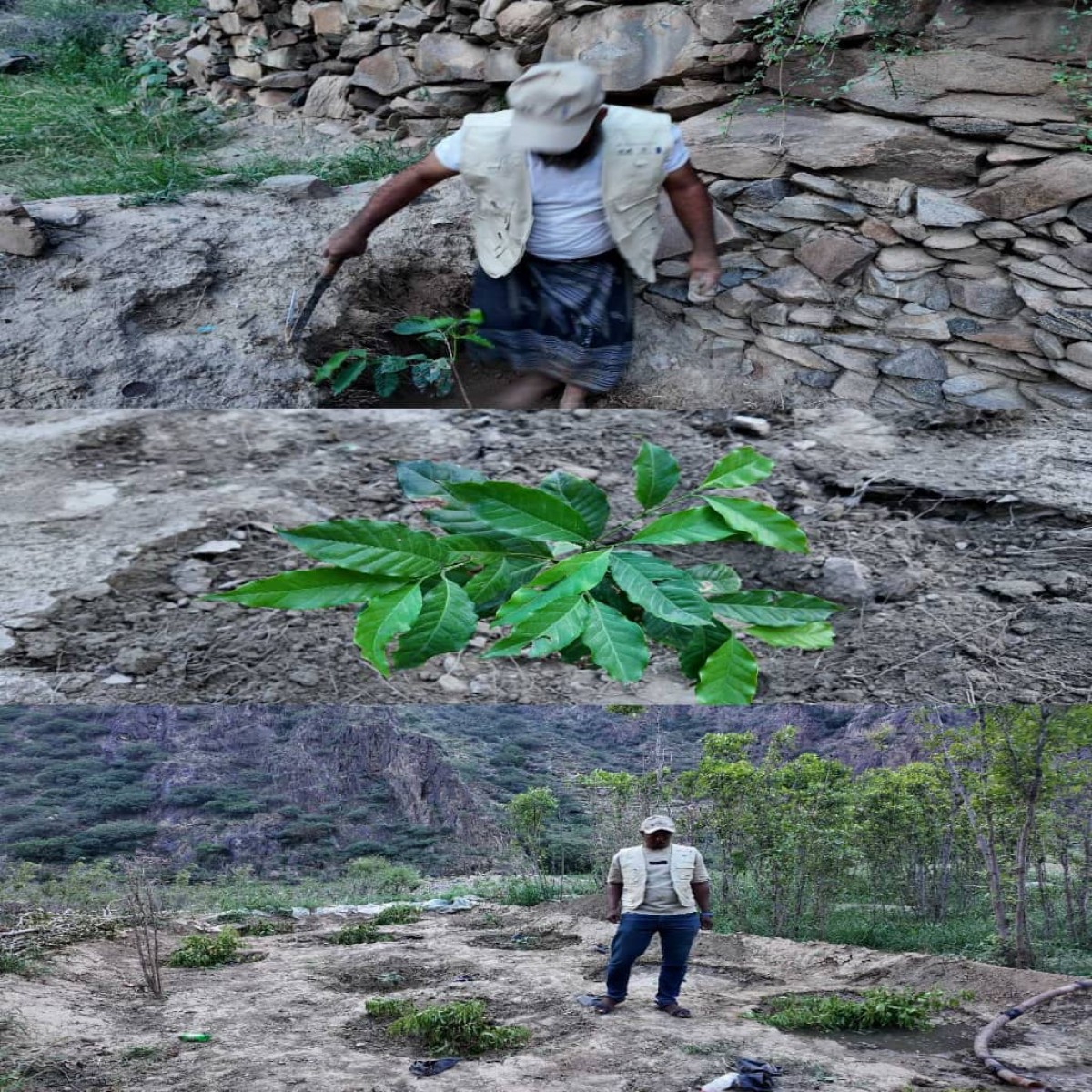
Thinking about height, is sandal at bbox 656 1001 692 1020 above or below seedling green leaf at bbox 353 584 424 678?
below

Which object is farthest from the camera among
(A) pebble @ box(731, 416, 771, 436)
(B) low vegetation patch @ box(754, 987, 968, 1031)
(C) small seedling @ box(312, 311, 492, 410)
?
(C) small seedling @ box(312, 311, 492, 410)

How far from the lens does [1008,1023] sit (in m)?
2.17

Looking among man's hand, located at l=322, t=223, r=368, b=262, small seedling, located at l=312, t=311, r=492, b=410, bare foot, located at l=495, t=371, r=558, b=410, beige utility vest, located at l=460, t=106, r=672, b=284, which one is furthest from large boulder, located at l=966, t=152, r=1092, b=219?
man's hand, located at l=322, t=223, r=368, b=262

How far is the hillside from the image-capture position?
91.4 inches

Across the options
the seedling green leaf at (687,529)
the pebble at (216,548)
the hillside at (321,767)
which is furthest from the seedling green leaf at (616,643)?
the pebble at (216,548)

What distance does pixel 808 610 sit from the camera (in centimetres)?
169

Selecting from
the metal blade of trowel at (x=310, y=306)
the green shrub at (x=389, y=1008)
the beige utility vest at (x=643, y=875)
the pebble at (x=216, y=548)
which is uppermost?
the metal blade of trowel at (x=310, y=306)

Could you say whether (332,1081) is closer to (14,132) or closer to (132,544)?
(132,544)

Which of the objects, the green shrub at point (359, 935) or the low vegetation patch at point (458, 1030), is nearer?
the low vegetation patch at point (458, 1030)

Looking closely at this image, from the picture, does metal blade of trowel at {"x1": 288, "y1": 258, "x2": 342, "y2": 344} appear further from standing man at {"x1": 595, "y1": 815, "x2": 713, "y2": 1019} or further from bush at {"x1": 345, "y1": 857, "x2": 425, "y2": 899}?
standing man at {"x1": 595, "y1": 815, "x2": 713, "y2": 1019}

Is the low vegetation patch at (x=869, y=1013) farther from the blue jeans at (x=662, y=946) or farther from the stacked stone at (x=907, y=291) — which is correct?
Result: the stacked stone at (x=907, y=291)

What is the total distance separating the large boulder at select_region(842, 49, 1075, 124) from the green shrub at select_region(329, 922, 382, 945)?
3.01 metres

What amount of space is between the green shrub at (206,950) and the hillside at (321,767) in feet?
1.33

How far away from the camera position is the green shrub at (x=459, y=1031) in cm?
225
